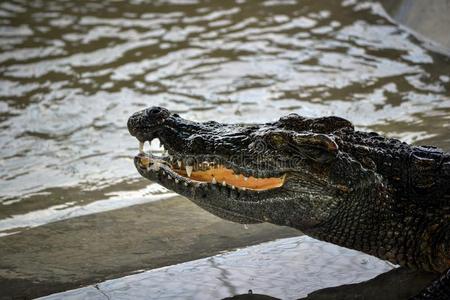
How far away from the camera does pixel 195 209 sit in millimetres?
4371

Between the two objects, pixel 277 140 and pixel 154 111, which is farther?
pixel 154 111

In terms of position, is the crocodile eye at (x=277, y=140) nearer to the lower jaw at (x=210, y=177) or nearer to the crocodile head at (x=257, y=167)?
the crocodile head at (x=257, y=167)

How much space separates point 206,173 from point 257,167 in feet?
0.78

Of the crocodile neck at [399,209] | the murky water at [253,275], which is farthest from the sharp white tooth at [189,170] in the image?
the crocodile neck at [399,209]

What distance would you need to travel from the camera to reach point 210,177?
3.32 metres

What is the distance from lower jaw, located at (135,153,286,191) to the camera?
3.27 meters

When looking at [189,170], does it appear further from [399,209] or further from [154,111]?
[399,209]

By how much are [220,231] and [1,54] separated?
4948 millimetres

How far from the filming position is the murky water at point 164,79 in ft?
17.6

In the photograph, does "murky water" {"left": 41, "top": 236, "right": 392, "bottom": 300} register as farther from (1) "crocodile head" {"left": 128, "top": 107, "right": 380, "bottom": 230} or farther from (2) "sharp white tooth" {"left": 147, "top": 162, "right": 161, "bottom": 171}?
(2) "sharp white tooth" {"left": 147, "top": 162, "right": 161, "bottom": 171}

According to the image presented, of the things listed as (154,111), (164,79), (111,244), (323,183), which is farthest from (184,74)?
(323,183)

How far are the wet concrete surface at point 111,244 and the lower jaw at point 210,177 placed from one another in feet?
1.63

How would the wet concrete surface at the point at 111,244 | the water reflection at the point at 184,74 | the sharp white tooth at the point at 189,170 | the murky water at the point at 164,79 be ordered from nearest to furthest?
the sharp white tooth at the point at 189,170 < the wet concrete surface at the point at 111,244 < the murky water at the point at 164,79 < the water reflection at the point at 184,74

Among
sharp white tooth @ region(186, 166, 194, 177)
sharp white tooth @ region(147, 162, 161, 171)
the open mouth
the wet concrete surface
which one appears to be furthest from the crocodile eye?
the wet concrete surface
